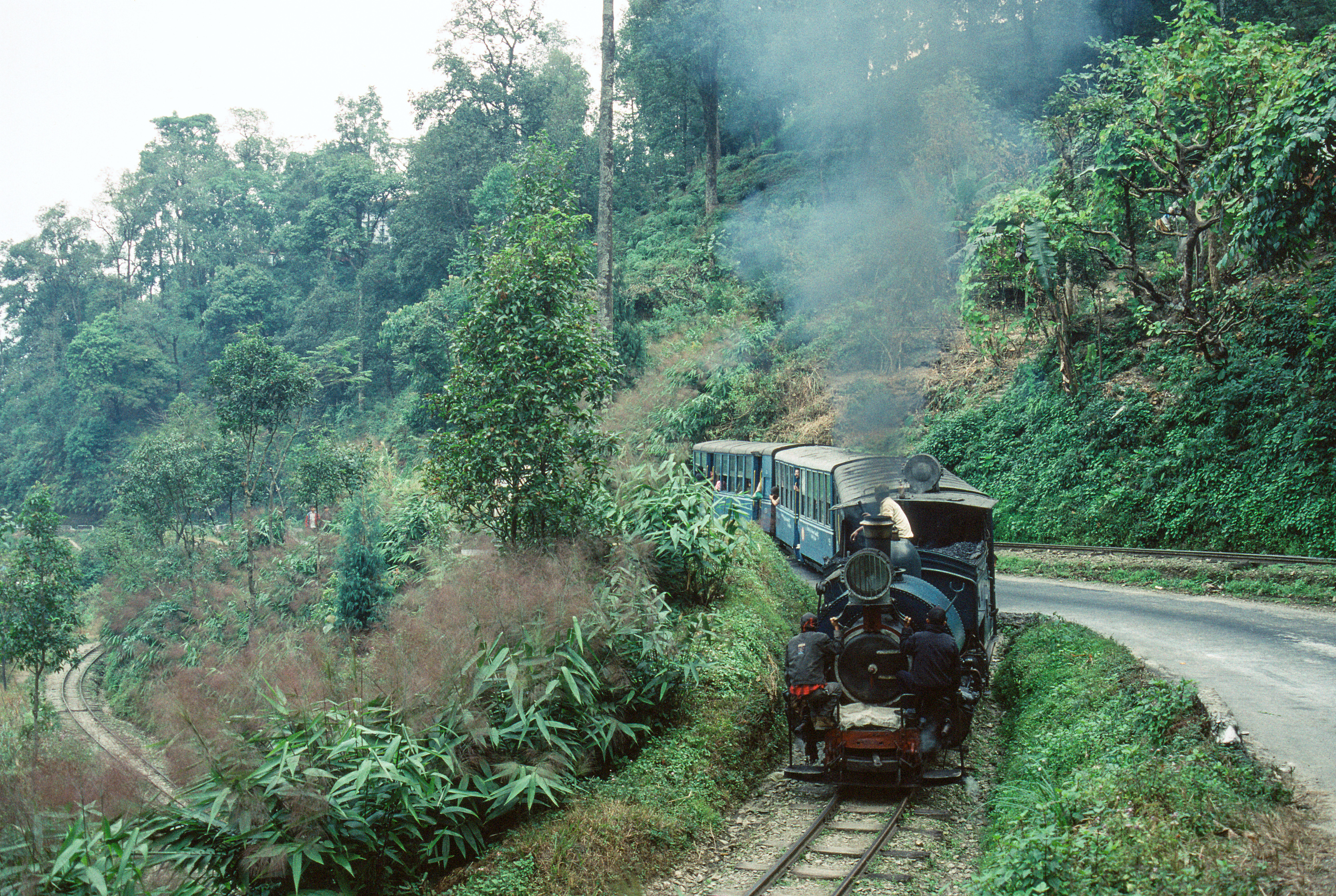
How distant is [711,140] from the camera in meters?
34.9

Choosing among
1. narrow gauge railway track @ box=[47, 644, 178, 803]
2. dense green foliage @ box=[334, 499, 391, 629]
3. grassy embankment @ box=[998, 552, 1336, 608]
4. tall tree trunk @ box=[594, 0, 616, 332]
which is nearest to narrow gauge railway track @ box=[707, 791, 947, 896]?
grassy embankment @ box=[998, 552, 1336, 608]

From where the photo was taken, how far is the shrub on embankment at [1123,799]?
4215 millimetres

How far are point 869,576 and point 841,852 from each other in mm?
2080

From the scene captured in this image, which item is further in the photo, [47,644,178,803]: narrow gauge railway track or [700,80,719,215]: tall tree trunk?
[700,80,719,215]: tall tree trunk

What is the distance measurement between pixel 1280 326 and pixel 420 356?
2492cm

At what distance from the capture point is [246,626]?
21734 mm

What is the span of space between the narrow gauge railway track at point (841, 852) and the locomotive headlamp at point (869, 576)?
65.9 inches

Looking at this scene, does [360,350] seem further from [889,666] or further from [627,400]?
[889,666]

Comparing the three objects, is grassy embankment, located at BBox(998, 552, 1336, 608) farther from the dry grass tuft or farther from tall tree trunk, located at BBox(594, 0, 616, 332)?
tall tree trunk, located at BBox(594, 0, 616, 332)

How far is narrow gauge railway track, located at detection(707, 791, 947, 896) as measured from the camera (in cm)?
544

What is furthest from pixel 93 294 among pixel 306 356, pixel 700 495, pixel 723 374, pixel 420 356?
pixel 700 495

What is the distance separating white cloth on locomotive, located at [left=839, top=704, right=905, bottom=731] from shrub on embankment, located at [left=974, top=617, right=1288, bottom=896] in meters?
0.94

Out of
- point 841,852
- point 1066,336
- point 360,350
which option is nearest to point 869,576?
point 841,852

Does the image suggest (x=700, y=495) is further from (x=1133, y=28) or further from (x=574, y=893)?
(x=1133, y=28)
